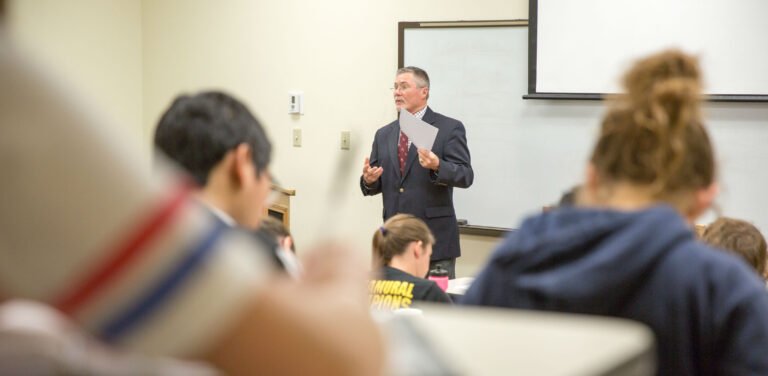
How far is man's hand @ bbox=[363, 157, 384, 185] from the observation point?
536 cm

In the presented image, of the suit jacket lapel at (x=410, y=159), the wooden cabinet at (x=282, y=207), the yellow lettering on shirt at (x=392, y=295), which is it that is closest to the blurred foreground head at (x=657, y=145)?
the yellow lettering on shirt at (x=392, y=295)

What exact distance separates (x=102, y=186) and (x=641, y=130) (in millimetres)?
1218

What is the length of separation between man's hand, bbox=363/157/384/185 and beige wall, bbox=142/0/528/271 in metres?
0.38

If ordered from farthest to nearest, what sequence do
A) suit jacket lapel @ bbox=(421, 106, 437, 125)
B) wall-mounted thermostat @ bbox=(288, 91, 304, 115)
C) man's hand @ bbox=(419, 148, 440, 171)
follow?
wall-mounted thermostat @ bbox=(288, 91, 304, 115), suit jacket lapel @ bbox=(421, 106, 437, 125), man's hand @ bbox=(419, 148, 440, 171)

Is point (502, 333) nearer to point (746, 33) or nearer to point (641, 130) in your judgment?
point (641, 130)

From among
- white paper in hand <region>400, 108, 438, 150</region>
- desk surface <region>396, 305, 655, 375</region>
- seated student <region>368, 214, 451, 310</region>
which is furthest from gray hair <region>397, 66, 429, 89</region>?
desk surface <region>396, 305, 655, 375</region>

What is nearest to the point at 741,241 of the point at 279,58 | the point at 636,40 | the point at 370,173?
the point at 636,40

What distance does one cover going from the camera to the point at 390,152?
5438mm

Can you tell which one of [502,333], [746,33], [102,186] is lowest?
[502,333]

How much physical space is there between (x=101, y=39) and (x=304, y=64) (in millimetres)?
1616

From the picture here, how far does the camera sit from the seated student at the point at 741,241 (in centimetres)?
313

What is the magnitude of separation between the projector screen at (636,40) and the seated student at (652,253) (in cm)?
363

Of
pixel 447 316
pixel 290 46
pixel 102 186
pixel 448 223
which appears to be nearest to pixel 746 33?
pixel 448 223

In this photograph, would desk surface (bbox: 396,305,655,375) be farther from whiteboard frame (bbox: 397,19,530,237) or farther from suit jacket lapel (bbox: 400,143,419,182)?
whiteboard frame (bbox: 397,19,530,237)
